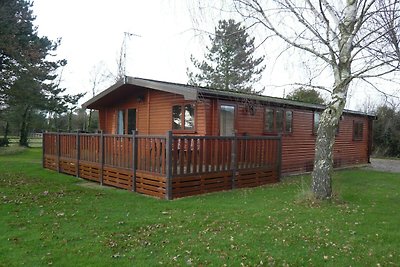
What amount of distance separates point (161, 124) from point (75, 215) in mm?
6009

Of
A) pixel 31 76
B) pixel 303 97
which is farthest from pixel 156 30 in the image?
pixel 303 97

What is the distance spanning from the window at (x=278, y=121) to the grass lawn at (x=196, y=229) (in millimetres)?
4453

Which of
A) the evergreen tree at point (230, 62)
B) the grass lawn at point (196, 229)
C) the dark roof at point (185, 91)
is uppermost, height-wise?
the evergreen tree at point (230, 62)

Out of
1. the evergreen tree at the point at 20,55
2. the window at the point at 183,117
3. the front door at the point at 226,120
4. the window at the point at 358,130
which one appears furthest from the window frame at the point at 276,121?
the evergreen tree at the point at 20,55

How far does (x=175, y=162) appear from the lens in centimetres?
762

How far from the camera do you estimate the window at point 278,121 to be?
12.2 m

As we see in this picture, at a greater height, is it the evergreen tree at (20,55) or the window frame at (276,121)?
the evergreen tree at (20,55)

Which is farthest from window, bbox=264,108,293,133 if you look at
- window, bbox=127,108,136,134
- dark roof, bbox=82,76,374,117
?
window, bbox=127,108,136,134

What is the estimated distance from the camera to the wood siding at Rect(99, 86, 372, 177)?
33.2 ft

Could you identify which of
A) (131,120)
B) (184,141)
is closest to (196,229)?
(184,141)

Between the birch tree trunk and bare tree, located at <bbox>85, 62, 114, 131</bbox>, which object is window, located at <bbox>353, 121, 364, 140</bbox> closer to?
the birch tree trunk

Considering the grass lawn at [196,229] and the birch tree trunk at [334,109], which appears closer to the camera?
the grass lawn at [196,229]

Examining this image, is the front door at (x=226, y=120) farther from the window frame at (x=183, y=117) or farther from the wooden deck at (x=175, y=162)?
the wooden deck at (x=175, y=162)

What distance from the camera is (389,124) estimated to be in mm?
23938
